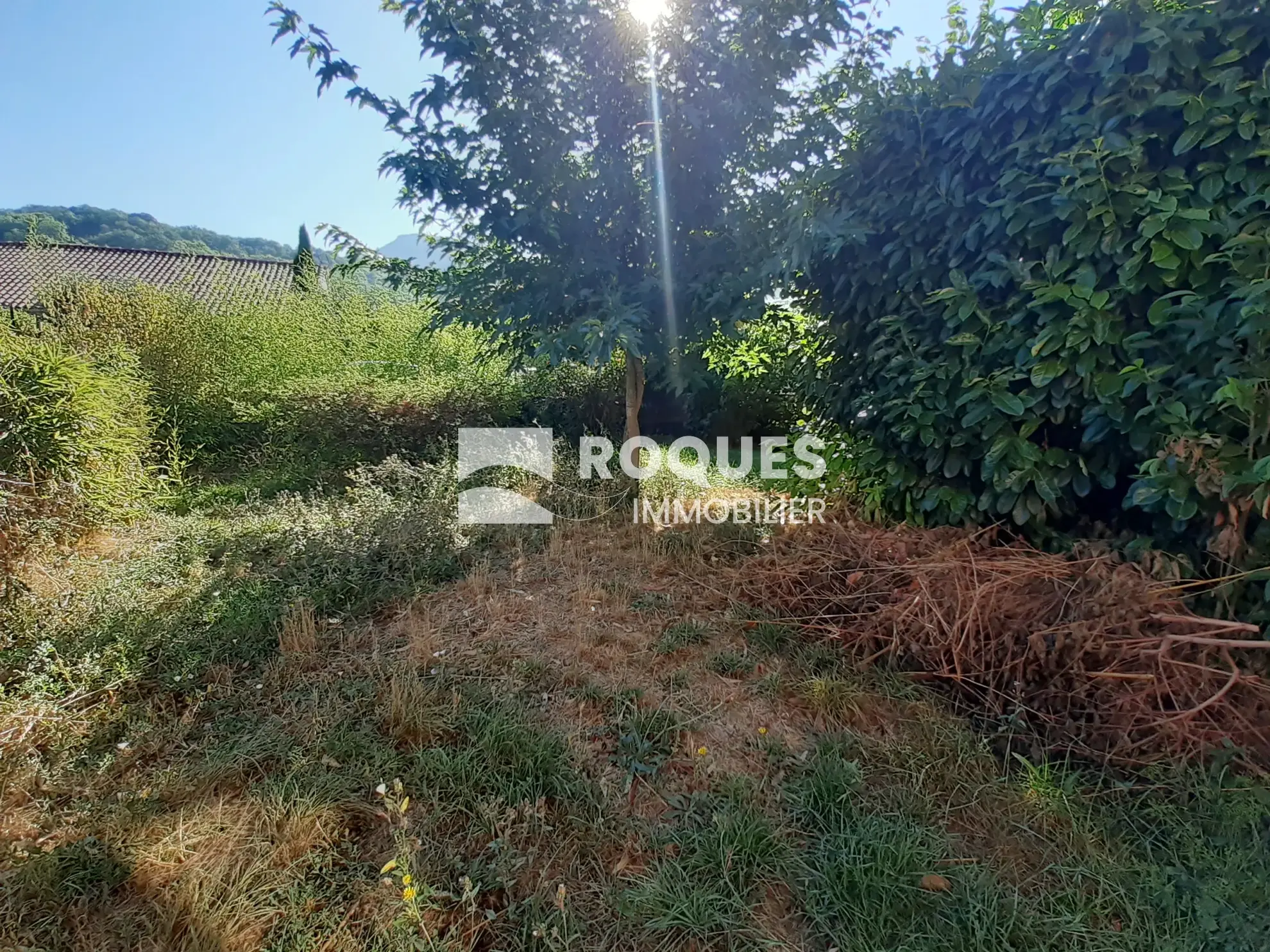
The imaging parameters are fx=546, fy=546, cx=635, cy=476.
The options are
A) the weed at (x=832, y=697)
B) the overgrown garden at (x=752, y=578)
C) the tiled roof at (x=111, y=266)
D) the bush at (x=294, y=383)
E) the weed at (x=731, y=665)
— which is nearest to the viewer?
the overgrown garden at (x=752, y=578)

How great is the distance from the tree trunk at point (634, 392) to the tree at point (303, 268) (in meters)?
6.89

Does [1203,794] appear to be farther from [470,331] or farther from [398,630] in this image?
[470,331]

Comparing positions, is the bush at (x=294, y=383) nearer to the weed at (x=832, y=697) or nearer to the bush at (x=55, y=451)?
the bush at (x=55, y=451)

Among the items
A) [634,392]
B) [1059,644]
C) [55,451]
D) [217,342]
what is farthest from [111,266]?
[1059,644]

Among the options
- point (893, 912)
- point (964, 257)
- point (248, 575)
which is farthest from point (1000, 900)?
point (248, 575)

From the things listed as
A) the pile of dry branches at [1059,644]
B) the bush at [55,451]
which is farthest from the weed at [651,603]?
the bush at [55,451]

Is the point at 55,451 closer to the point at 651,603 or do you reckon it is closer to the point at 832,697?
the point at 651,603

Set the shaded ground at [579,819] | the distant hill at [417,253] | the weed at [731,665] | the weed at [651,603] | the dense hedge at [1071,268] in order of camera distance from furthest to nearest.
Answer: the distant hill at [417,253], the weed at [651,603], the weed at [731,665], the dense hedge at [1071,268], the shaded ground at [579,819]

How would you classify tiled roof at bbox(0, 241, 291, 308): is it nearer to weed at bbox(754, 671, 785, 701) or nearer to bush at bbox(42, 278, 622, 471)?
bush at bbox(42, 278, 622, 471)

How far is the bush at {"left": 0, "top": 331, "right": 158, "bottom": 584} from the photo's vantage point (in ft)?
9.82

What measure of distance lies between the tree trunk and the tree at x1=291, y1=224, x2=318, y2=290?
6893 mm

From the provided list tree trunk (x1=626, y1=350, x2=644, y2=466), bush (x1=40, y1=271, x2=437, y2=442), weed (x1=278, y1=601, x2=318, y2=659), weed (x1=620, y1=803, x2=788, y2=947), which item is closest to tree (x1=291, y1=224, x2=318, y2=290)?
bush (x1=40, y1=271, x2=437, y2=442)

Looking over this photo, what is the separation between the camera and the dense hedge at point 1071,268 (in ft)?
6.34

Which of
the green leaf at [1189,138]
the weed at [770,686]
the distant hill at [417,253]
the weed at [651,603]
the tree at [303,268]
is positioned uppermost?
the tree at [303,268]
